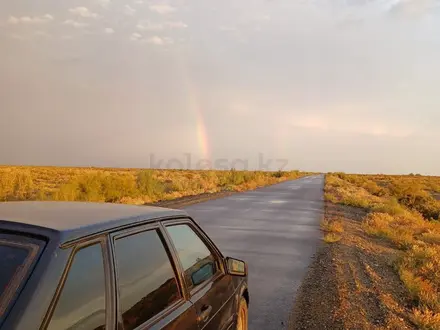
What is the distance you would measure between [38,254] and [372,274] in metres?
7.48

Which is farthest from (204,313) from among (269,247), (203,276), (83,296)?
(269,247)

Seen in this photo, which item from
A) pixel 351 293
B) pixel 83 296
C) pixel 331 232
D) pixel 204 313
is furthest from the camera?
pixel 331 232

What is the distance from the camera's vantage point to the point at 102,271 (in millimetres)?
2279

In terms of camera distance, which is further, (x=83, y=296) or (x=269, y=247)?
(x=269, y=247)

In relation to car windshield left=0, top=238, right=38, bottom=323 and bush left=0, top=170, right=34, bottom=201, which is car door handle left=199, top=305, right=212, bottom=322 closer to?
car windshield left=0, top=238, right=38, bottom=323

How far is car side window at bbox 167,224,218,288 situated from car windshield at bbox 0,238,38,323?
1253 mm

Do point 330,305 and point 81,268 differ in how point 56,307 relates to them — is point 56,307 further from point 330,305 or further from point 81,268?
point 330,305

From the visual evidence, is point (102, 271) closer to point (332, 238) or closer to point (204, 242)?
point (204, 242)

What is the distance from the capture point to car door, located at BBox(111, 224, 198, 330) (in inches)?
94.9

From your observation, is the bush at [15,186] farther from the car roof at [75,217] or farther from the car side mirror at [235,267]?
the car roof at [75,217]

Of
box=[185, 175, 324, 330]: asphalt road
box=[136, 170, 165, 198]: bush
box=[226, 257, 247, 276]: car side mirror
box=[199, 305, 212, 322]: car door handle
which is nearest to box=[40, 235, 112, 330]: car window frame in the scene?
box=[199, 305, 212, 322]: car door handle

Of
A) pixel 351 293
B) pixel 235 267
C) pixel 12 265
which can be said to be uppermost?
pixel 12 265

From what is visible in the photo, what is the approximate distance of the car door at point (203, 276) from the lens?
3.20 m

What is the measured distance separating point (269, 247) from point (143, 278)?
846 centimetres
